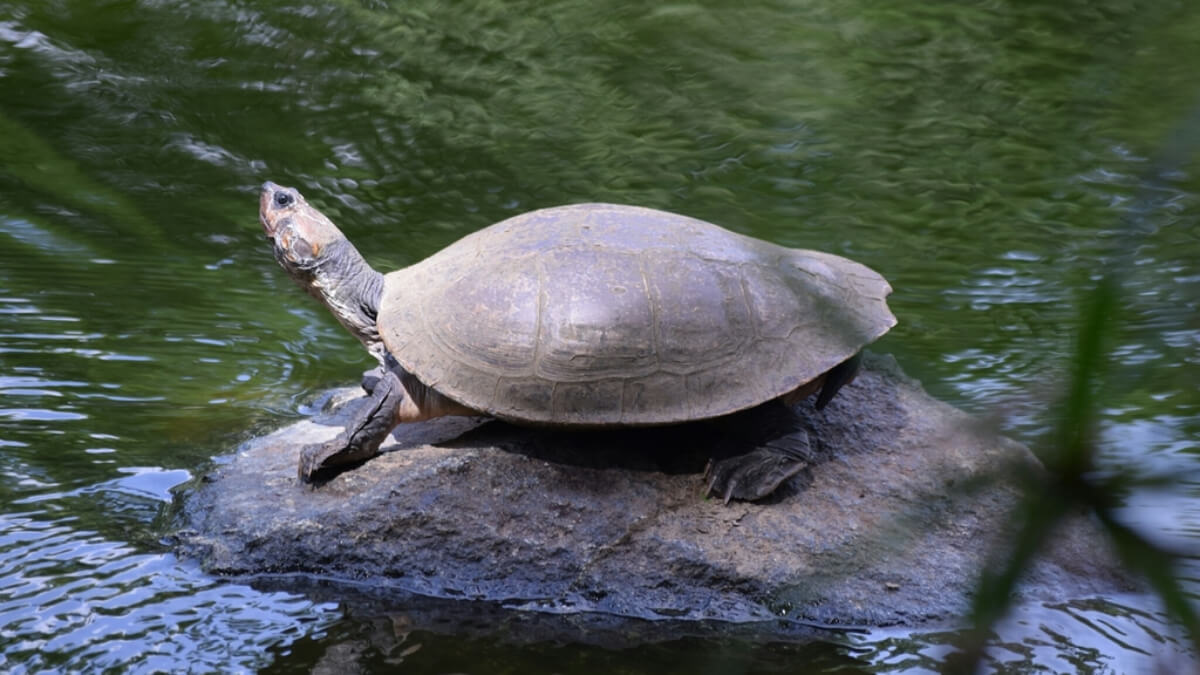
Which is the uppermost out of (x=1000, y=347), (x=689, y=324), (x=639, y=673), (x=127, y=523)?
(x=1000, y=347)

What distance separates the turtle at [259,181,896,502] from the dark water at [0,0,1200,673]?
0.28 m

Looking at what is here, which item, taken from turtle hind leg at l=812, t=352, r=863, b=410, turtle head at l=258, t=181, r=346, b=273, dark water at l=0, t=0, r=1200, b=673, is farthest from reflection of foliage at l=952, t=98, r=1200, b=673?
turtle head at l=258, t=181, r=346, b=273

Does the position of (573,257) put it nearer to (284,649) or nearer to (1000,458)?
(284,649)

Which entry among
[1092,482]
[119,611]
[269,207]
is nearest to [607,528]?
[119,611]

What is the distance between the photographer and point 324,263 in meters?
3.72

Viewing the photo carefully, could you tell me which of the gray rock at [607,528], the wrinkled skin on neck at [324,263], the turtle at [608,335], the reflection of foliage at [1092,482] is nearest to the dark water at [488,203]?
the reflection of foliage at [1092,482]

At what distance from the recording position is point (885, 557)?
55 cm

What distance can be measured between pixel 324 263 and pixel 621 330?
1174 millimetres

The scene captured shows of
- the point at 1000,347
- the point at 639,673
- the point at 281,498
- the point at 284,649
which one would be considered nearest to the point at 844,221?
the point at 1000,347

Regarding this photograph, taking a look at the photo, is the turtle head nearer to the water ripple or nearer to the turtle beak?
the turtle beak

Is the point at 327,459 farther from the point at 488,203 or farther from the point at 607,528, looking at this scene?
the point at 488,203

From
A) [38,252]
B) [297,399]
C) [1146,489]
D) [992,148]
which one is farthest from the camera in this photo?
[38,252]

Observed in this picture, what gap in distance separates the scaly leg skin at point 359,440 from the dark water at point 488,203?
43cm

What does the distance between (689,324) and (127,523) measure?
5.71ft
